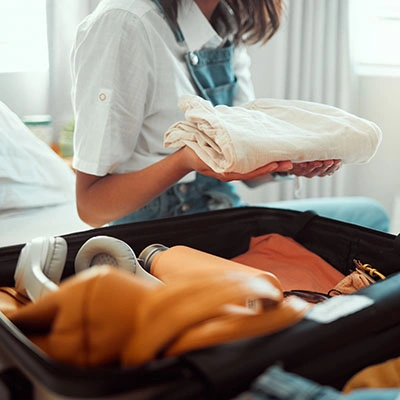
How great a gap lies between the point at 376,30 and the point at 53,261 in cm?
192

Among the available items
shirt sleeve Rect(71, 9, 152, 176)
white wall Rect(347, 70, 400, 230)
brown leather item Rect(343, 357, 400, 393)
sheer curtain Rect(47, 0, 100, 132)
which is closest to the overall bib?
shirt sleeve Rect(71, 9, 152, 176)

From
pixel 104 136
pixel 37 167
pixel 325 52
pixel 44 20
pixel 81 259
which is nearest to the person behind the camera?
pixel 81 259

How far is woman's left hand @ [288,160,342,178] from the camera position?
808mm

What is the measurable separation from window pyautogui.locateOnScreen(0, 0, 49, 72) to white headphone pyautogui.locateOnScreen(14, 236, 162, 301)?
3.80 feet

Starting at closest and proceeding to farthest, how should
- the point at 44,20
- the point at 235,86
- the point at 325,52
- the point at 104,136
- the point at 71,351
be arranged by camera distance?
the point at 71,351
the point at 104,136
the point at 235,86
the point at 44,20
the point at 325,52

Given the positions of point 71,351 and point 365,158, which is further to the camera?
point 365,158

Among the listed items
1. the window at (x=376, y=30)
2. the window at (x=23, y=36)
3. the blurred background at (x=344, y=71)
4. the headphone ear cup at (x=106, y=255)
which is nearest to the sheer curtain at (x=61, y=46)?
the window at (x=23, y=36)

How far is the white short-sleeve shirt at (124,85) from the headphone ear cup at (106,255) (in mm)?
337

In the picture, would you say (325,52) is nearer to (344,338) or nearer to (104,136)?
(104,136)

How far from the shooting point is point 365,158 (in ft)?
2.74

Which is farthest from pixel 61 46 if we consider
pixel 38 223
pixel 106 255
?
pixel 106 255

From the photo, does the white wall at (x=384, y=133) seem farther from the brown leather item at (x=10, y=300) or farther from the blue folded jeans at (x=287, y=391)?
the blue folded jeans at (x=287, y=391)

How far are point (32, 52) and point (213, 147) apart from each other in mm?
1158

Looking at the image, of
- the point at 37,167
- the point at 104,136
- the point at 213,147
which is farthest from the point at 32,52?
the point at 213,147
